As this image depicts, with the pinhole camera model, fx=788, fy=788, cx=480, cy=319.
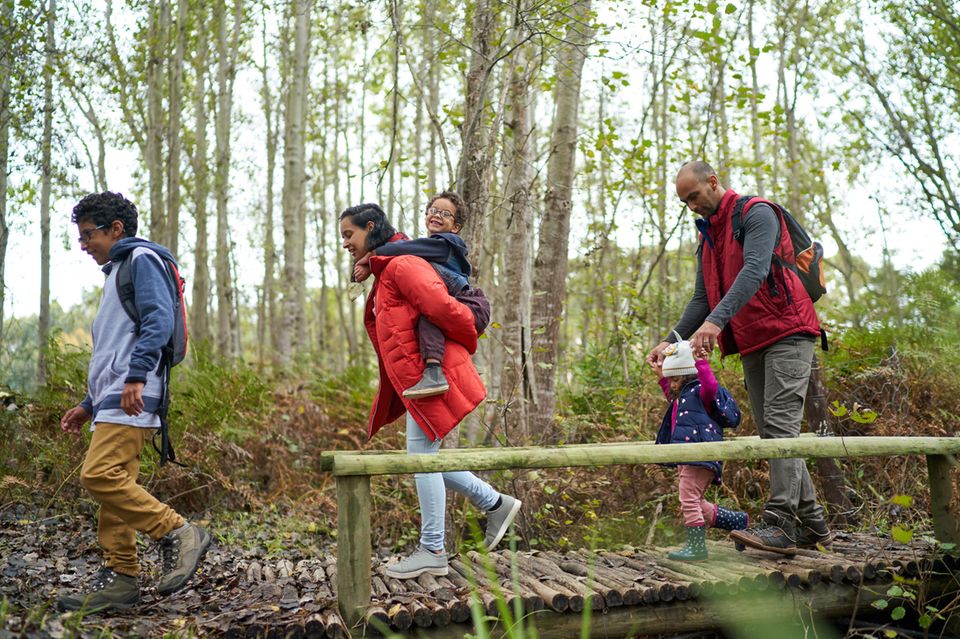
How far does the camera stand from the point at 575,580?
14.7ft

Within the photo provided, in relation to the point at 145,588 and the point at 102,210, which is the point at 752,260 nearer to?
the point at 102,210

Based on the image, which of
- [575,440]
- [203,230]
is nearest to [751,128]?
[203,230]

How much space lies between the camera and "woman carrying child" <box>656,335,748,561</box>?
4.70 m

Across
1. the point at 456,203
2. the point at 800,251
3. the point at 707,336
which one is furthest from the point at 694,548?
the point at 456,203

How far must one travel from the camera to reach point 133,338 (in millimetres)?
4184

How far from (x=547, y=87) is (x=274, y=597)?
6029 millimetres

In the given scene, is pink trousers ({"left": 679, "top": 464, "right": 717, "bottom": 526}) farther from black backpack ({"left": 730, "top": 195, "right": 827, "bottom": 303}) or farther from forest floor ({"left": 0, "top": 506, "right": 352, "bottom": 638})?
forest floor ({"left": 0, "top": 506, "right": 352, "bottom": 638})

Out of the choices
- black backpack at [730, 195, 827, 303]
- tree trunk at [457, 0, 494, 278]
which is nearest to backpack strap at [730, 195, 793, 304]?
black backpack at [730, 195, 827, 303]

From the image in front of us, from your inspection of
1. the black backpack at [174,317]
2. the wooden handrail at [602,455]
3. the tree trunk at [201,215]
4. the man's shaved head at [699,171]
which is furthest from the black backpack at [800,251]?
the tree trunk at [201,215]

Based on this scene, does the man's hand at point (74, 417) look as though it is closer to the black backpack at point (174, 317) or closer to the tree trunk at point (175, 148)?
the black backpack at point (174, 317)

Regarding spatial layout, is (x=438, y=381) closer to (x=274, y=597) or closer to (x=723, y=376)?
(x=274, y=597)

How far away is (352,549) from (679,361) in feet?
7.07

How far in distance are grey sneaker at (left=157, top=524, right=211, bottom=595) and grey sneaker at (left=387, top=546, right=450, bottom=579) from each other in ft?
3.50

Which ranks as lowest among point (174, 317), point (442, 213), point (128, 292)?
point (174, 317)
